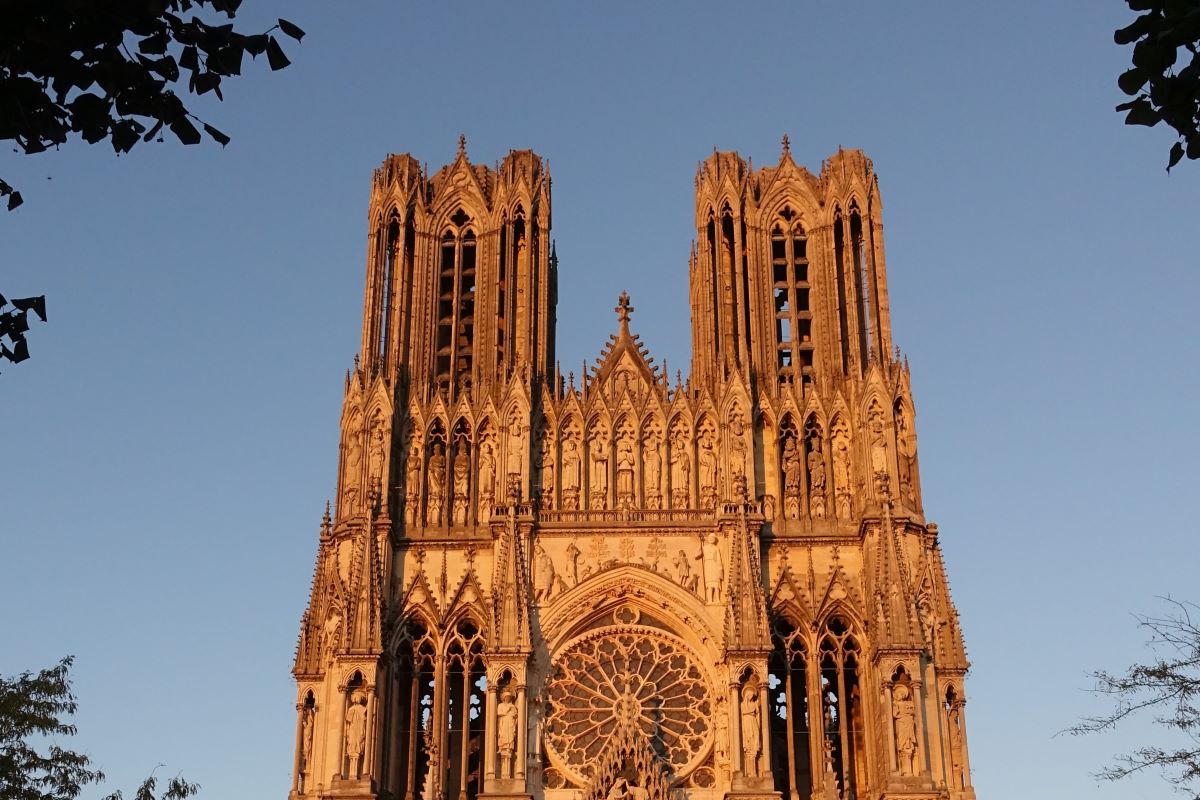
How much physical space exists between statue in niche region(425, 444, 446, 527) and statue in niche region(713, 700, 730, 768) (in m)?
8.18

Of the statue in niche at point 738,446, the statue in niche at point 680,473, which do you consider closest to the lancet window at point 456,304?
the statue in niche at point 680,473

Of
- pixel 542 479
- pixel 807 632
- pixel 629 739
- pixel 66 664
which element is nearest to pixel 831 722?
pixel 807 632

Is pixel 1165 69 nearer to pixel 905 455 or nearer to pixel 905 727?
pixel 905 727

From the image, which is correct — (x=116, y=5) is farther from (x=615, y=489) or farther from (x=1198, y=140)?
(x=615, y=489)

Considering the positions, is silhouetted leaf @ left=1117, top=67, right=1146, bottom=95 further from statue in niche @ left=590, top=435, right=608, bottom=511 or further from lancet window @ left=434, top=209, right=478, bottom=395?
lancet window @ left=434, top=209, right=478, bottom=395

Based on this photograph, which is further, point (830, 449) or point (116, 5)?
point (830, 449)

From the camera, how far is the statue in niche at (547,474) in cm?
3938

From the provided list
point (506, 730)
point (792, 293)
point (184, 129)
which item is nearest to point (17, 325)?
point (184, 129)

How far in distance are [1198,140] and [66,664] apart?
24.2 m

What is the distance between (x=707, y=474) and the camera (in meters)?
39.7

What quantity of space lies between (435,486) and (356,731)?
6679 mm

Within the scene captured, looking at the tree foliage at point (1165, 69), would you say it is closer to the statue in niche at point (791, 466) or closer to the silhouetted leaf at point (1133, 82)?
the silhouetted leaf at point (1133, 82)

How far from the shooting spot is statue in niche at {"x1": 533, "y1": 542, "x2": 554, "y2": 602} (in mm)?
37938

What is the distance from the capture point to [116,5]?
1021 centimetres
